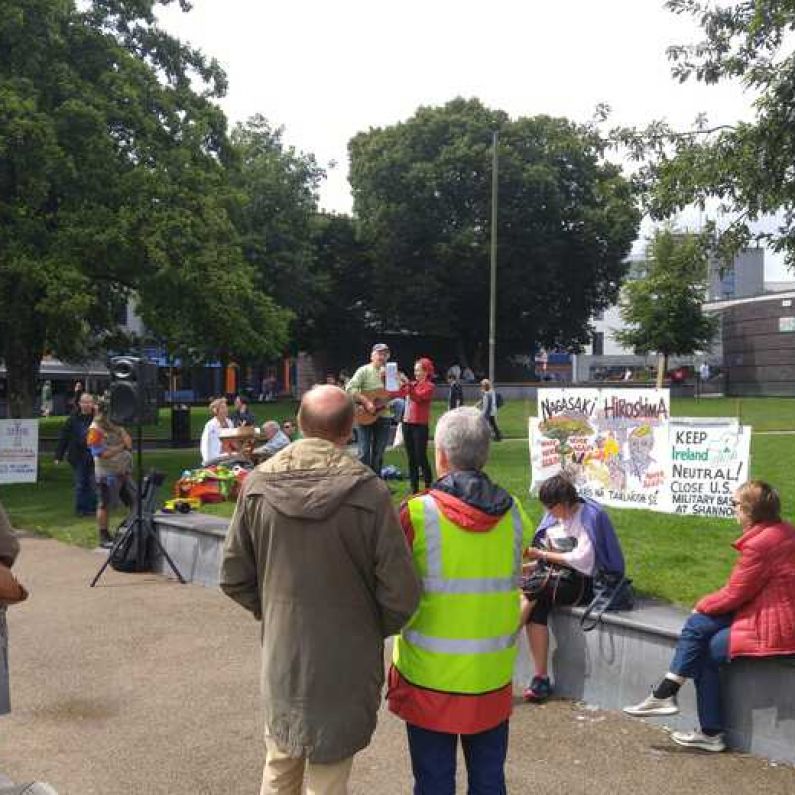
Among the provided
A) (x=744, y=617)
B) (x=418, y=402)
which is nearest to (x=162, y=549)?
(x=418, y=402)

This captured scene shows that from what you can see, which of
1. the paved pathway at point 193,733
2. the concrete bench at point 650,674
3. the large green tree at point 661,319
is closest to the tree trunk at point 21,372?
the paved pathway at point 193,733

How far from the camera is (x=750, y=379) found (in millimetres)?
51312

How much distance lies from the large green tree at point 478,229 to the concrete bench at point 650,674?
43780mm

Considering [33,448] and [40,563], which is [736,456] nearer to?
[40,563]

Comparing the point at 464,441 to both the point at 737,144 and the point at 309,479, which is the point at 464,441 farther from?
the point at 737,144

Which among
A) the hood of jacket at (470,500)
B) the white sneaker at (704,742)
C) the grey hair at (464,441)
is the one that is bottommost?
the white sneaker at (704,742)

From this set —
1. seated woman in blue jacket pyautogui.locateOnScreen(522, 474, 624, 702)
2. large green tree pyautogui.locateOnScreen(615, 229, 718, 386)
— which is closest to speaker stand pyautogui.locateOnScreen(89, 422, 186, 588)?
seated woman in blue jacket pyautogui.locateOnScreen(522, 474, 624, 702)

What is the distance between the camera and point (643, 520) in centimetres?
1045

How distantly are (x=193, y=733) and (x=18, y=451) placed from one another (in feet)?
41.5

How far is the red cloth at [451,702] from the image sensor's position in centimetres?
340

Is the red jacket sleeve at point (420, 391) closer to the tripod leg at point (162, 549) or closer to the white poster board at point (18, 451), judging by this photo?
the tripod leg at point (162, 549)

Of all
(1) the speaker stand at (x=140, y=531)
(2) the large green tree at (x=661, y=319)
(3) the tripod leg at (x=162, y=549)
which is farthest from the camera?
(2) the large green tree at (x=661, y=319)

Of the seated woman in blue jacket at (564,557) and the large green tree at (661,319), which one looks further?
the large green tree at (661,319)

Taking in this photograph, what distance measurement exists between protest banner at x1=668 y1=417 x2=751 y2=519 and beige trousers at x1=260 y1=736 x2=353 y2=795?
22.8ft
